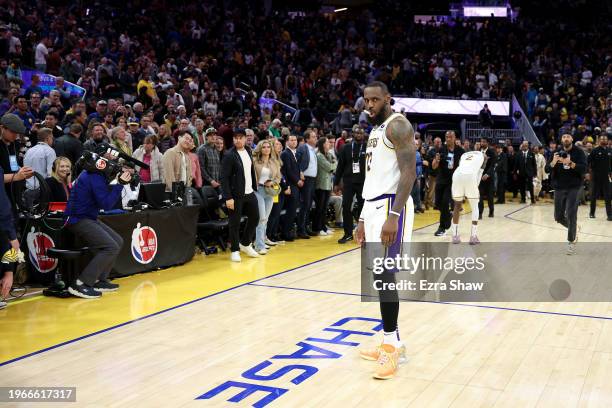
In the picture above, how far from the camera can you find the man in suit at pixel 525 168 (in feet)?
59.7

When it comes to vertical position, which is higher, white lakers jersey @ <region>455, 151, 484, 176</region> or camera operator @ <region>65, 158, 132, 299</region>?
white lakers jersey @ <region>455, 151, 484, 176</region>

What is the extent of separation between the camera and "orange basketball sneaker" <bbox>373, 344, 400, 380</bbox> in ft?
15.3

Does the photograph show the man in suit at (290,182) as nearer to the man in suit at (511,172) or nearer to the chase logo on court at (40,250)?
the chase logo on court at (40,250)

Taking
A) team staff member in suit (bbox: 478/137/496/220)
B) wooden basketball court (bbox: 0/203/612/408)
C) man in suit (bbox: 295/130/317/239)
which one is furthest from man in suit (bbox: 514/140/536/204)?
wooden basketball court (bbox: 0/203/612/408)

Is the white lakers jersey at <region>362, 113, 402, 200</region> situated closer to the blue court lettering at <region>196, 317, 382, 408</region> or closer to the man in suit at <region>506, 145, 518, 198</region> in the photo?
the blue court lettering at <region>196, 317, 382, 408</region>

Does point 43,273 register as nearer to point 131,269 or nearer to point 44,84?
point 131,269

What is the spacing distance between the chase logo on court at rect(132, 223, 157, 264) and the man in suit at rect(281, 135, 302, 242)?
3.00 meters

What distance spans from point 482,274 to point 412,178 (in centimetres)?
438

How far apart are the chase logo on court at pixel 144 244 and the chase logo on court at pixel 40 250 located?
0.97 metres

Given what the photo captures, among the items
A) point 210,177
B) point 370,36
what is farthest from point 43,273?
point 370,36

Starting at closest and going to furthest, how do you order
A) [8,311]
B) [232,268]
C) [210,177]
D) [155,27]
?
Answer: [8,311], [232,268], [210,177], [155,27]

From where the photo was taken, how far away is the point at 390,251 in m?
4.74

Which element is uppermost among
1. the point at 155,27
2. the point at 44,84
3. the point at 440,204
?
the point at 155,27

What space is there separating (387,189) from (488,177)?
9.64 meters
